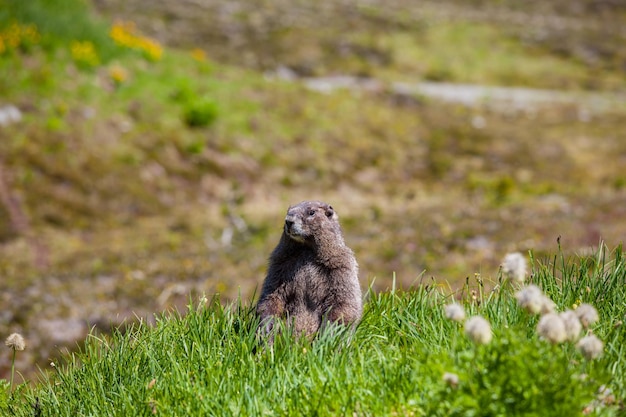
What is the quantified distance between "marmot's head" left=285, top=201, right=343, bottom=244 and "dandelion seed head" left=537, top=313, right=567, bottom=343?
2.78m

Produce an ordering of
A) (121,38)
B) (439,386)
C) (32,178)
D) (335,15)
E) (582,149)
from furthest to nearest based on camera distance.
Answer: (335,15)
(582,149)
(121,38)
(32,178)
(439,386)

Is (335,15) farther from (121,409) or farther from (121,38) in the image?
(121,409)

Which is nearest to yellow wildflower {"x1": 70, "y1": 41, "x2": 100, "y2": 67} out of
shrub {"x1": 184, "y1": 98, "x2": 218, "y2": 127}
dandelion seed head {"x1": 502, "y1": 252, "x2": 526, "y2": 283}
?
shrub {"x1": 184, "y1": 98, "x2": 218, "y2": 127}

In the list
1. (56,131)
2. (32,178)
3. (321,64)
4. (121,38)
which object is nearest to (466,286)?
(32,178)

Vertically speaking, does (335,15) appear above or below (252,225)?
above

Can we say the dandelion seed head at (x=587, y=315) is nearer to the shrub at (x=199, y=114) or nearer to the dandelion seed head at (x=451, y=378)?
the dandelion seed head at (x=451, y=378)

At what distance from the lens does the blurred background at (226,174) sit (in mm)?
14070

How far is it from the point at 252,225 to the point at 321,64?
64.1 ft

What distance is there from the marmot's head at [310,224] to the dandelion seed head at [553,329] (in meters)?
2.78

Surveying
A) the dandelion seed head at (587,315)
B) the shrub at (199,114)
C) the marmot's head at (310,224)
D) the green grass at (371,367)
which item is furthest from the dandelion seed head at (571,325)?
the shrub at (199,114)

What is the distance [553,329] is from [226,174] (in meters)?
16.3

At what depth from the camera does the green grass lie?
356cm

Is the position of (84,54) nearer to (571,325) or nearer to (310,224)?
(310,224)

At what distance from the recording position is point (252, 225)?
17125mm
